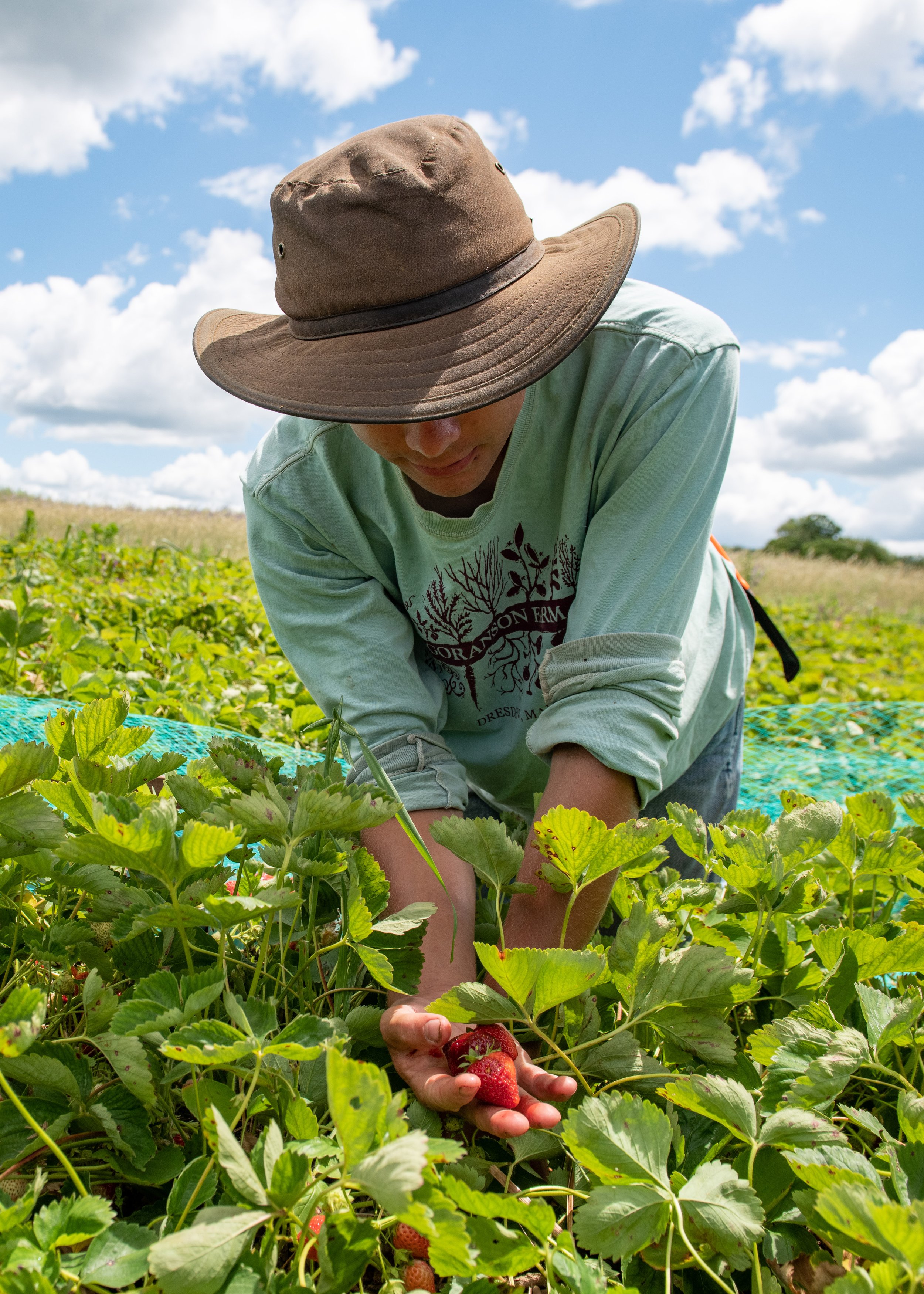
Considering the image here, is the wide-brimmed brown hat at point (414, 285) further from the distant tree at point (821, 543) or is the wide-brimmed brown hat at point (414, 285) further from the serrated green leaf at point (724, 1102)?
the distant tree at point (821, 543)

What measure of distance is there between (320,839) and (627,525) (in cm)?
78

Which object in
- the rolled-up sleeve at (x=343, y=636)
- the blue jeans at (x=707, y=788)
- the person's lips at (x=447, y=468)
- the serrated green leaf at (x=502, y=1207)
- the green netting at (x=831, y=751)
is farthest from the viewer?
the green netting at (x=831, y=751)

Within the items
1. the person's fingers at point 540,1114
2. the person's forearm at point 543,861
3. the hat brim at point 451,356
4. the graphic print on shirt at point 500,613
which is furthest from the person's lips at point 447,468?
the person's fingers at point 540,1114

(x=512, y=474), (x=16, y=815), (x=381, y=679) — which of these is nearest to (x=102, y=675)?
(x=381, y=679)

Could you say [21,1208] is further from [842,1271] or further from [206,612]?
[206,612]

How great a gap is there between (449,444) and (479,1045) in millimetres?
768

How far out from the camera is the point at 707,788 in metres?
2.23

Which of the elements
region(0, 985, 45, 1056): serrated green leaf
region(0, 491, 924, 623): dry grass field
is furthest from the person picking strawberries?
region(0, 491, 924, 623): dry grass field

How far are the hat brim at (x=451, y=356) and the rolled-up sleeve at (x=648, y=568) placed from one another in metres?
0.25

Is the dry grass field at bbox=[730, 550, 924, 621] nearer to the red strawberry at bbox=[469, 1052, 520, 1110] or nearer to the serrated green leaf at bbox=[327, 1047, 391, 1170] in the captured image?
the red strawberry at bbox=[469, 1052, 520, 1110]

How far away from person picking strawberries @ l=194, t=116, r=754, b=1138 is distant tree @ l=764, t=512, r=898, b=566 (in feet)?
71.5

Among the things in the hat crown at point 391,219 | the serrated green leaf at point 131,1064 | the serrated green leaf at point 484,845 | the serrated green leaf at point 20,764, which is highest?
the hat crown at point 391,219

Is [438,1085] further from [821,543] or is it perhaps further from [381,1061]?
[821,543]

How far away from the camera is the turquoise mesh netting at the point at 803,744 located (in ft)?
6.77
